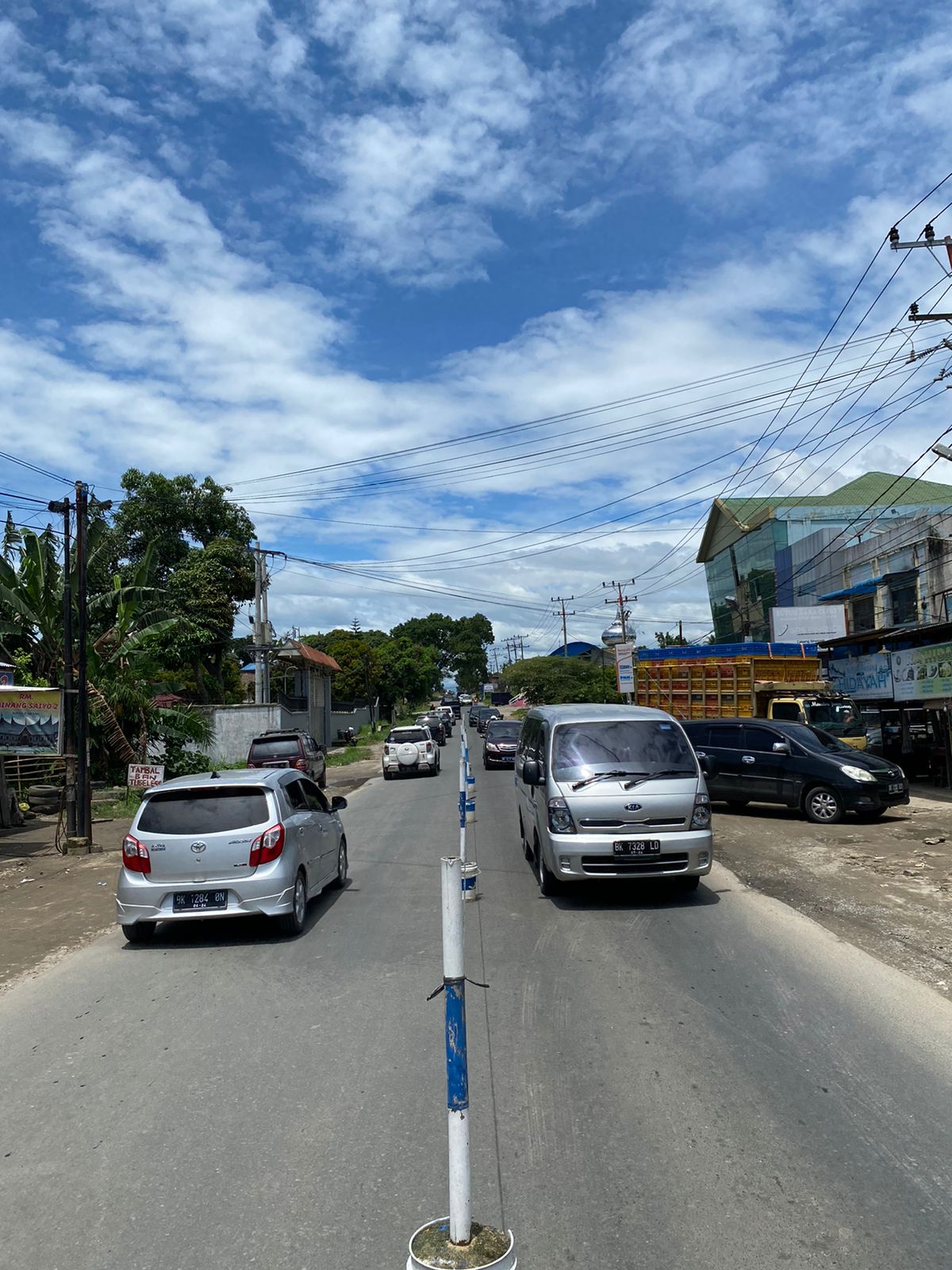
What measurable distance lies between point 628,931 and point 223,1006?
11.9 feet

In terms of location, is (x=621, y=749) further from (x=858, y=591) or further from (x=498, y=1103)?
(x=858, y=591)

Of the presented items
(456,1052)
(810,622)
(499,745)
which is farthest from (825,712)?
(456,1052)

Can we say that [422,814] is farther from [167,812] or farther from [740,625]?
[740,625]

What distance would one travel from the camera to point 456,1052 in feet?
10.7

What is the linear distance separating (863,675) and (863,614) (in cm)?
1487

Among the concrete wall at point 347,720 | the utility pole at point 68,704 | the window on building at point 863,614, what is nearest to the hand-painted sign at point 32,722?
the utility pole at point 68,704

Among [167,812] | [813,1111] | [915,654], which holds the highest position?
[915,654]

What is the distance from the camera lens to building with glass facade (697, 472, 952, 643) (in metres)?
40.7

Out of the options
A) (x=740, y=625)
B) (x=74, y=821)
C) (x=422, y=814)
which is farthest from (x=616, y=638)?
(x=74, y=821)

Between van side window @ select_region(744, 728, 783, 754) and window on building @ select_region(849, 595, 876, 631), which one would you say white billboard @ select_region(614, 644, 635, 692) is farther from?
window on building @ select_region(849, 595, 876, 631)

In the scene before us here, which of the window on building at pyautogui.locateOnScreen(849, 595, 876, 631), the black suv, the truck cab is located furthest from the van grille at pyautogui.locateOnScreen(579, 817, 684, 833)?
the window on building at pyautogui.locateOnScreen(849, 595, 876, 631)

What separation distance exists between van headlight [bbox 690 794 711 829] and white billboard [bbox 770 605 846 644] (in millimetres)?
30852

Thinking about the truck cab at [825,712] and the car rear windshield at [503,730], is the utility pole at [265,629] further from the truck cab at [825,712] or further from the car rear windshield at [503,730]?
the truck cab at [825,712]

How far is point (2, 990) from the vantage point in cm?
750
